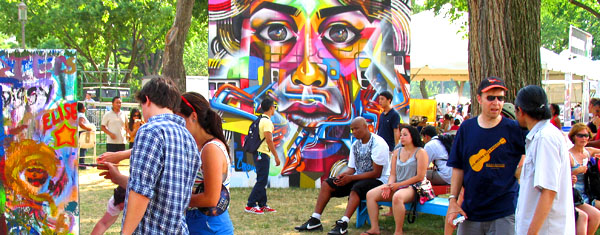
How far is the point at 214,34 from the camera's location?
1088 cm

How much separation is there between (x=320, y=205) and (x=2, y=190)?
3774mm

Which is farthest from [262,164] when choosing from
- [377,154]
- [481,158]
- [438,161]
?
[481,158]

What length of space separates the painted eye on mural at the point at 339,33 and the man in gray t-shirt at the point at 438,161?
Result: 10.9ft

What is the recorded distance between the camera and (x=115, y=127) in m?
12.2

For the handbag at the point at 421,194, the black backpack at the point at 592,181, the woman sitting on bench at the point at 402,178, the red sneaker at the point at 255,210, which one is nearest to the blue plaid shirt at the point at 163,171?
the woman sitting on bench at the point at 402,178

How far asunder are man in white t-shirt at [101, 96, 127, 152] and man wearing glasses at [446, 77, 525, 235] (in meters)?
9.45

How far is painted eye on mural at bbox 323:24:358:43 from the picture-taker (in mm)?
10906

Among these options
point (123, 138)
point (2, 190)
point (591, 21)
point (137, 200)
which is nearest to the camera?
point (137, 200)

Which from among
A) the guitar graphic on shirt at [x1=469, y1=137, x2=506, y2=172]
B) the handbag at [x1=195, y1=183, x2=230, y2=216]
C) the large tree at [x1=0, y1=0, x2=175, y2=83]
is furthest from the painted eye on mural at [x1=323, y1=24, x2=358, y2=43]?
the large tree at [x1=0, y1=0, x2=175, y2=83]

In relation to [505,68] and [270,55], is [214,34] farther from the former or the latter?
[505,68]

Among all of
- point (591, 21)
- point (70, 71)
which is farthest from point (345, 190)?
point (591, 21)

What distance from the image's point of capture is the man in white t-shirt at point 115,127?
12242mm

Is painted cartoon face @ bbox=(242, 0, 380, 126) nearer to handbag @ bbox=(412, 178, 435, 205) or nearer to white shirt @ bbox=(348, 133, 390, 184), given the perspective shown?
white shirt @ bbox=(348, 133, 390, 184)

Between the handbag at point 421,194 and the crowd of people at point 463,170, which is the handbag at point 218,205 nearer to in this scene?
Result: the crowd of people at point 463,170
